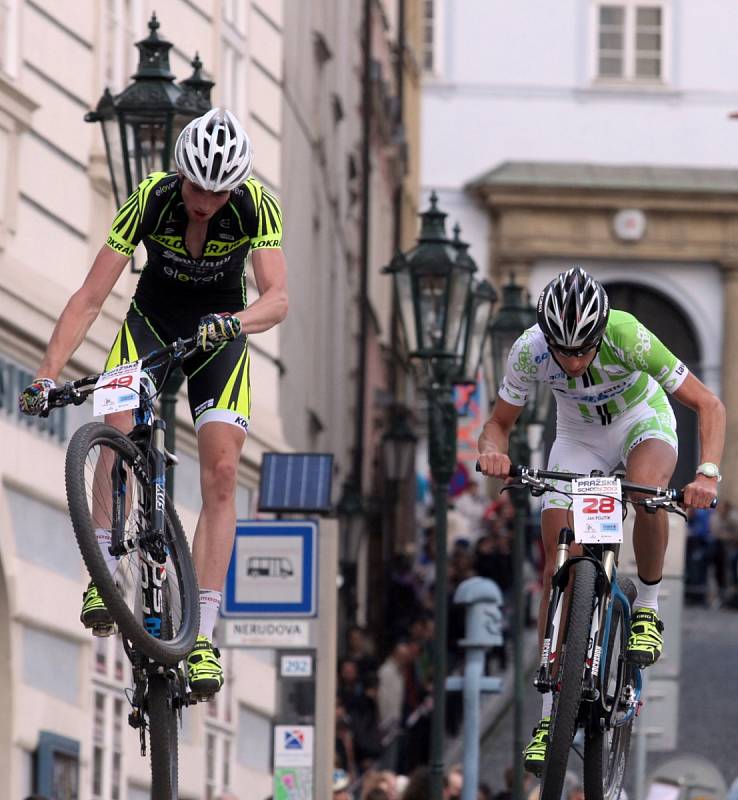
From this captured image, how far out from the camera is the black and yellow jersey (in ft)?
32.6

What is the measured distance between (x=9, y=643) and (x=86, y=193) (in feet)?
11.6

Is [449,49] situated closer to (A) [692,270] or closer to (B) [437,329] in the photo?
(A) [692,270]

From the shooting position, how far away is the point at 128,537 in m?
9.41

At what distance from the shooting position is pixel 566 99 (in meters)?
54.1

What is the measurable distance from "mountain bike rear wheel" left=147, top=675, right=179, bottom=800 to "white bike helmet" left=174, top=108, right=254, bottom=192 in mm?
1790

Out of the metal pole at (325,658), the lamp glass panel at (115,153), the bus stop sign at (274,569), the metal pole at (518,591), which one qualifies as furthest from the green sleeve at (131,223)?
the metal pole at (518,591)

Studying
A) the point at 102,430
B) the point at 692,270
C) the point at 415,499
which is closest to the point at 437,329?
the point at 102,430

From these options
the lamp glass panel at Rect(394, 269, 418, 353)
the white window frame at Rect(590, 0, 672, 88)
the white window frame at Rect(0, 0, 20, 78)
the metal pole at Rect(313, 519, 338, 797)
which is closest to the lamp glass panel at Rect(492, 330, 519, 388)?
the lamp glass panel at Rect(394, 269, 418, 353)

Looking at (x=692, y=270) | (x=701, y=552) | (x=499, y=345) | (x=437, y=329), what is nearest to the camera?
(x=437, y=329)

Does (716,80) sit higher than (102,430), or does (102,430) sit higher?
(716,80)

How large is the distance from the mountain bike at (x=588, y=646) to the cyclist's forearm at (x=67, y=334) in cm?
176

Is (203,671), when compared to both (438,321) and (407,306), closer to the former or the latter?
(438,321)

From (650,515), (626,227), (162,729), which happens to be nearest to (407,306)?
(650,515)

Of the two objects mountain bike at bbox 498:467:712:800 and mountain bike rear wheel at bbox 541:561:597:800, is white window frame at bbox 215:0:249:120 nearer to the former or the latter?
mountain bike at bbox 498:467:712:800
